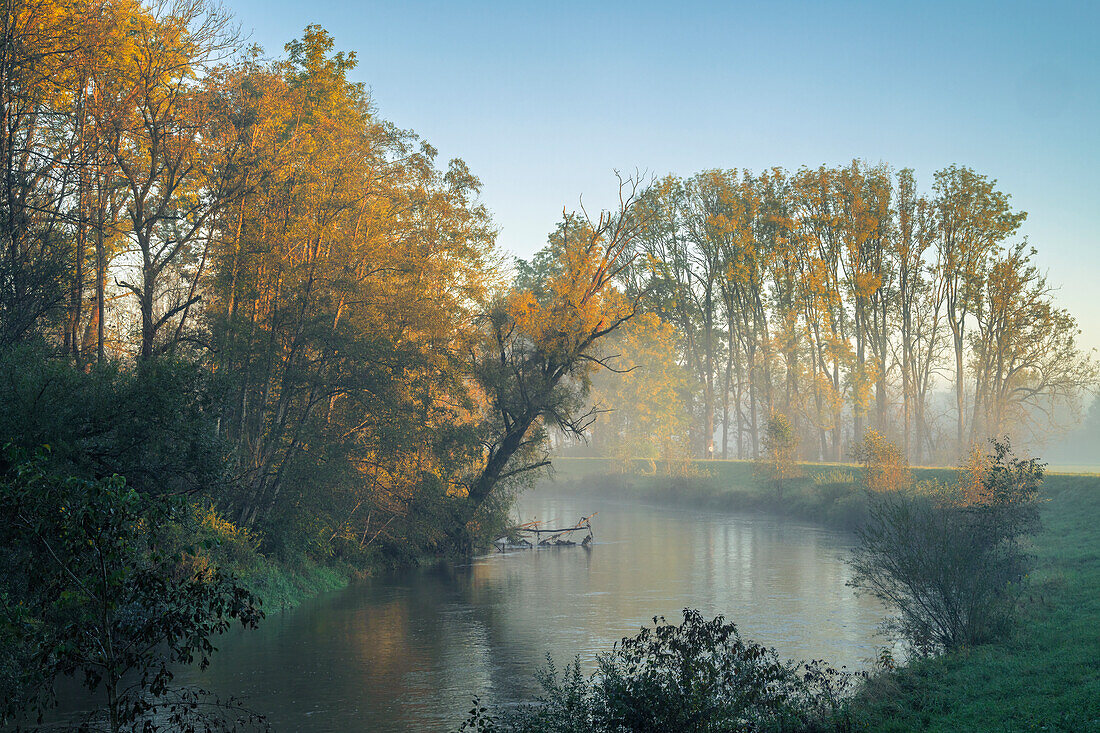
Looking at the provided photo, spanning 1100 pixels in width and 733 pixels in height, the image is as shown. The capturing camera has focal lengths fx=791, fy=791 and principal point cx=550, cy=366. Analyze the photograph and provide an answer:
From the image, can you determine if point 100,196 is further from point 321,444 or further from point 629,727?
point 629,727

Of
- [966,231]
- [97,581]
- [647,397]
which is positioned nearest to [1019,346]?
[966,231]

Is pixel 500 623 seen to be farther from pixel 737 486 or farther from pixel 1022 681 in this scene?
pixel 737 486

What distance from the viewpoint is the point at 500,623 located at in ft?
75.0

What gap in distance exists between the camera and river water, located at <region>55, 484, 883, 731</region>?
53.5 ft

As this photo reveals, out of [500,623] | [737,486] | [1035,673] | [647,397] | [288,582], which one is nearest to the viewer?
[1035,673]

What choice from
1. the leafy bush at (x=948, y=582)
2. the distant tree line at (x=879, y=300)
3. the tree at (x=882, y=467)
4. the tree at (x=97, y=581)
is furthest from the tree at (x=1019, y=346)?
the tree at (x=97, y=581)

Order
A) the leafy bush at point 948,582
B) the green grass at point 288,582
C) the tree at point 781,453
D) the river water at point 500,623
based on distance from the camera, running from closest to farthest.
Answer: the river water at point 500,623
the leafy bush at point 948,582
the green grass at point 288,582
the tree at point 781,453

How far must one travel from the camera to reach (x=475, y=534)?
3478cm

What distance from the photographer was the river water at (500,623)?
53.5 feet

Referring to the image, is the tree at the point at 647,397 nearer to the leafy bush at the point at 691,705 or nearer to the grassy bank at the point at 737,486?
the grassy bank at the point at 737,486

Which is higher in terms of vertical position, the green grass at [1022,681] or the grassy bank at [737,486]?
the grassy bank at [737,486]

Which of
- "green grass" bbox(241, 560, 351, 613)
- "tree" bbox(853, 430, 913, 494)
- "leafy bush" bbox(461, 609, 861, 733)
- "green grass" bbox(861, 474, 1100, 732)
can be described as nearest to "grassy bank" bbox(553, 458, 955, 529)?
"tree" bbox(853, 430, 913, 494)

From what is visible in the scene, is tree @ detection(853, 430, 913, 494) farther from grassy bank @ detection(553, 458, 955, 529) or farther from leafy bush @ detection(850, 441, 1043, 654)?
leafy bush @ detection(850, 441, 1043, 654)

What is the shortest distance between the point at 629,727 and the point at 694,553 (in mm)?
24875
